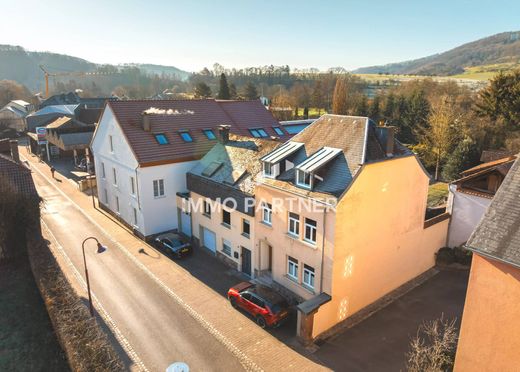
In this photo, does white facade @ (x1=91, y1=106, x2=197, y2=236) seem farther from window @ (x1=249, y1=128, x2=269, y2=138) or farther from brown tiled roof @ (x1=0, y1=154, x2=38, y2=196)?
window @ (x1=249, y1=128, x2=269, y2=138)

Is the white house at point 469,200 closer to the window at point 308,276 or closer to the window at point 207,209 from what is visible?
the window at point 308,276

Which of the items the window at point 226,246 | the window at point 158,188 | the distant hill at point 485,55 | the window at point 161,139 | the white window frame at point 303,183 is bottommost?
the window at point 226,246

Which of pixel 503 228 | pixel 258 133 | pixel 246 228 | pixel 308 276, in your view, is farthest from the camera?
pixel 258 133

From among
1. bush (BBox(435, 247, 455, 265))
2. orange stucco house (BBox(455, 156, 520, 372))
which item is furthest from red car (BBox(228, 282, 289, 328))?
bush (BBox(435, 247, 455, 265))

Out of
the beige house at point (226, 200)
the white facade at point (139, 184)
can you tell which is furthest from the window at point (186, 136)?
the beige house at point (226, 200)

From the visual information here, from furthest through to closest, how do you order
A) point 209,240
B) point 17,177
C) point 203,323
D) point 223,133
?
point 223,133, point 17,177, point 209,240, point 203,323

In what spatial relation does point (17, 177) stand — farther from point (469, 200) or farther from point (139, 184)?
point (469, 200)

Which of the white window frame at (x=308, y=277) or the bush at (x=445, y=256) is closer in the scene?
the white window frame at (x=308, y=277)

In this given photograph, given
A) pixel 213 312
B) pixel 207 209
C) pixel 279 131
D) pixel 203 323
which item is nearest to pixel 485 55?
pixel 279 131
